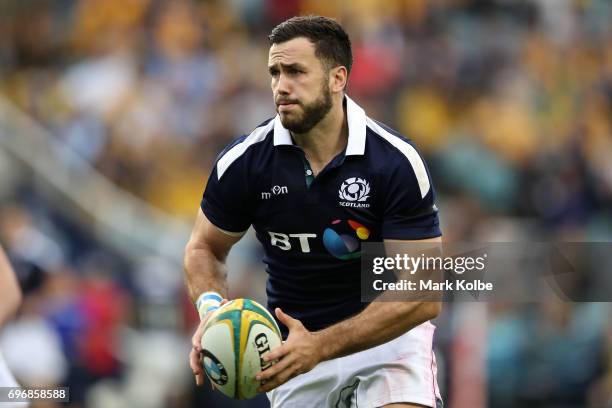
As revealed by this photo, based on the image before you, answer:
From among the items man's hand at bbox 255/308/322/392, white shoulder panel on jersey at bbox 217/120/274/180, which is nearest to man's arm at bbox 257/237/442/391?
man's hand at bbox 255/308/322/392

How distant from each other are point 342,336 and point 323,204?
0.74 meters

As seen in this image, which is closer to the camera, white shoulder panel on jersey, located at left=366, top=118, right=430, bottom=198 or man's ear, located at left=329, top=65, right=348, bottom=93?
white shoulder panel on jersey, located at left=366, top=118, right=430, bottom=198

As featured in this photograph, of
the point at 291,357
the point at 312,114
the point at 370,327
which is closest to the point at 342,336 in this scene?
the point at 370,327

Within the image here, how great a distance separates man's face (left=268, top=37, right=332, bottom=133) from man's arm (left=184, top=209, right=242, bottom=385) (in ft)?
2.41

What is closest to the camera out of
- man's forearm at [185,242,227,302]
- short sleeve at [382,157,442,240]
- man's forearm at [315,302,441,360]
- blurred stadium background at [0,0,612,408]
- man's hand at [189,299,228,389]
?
man's hand at [189,299,228,389]

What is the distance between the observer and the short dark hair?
629 cm

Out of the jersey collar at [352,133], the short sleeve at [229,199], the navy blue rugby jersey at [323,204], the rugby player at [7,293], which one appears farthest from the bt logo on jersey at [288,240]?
the rugby player at [7,293]

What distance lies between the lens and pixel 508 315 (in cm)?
1109

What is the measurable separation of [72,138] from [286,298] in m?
6.72

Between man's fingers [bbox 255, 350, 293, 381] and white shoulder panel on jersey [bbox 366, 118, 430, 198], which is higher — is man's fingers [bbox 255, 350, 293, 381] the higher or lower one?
the lower one

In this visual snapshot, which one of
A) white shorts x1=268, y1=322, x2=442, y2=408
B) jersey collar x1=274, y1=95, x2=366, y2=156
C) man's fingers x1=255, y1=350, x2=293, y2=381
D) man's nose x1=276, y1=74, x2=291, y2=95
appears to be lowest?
white shorts x1=268, y1=322, x2=442, y2=408

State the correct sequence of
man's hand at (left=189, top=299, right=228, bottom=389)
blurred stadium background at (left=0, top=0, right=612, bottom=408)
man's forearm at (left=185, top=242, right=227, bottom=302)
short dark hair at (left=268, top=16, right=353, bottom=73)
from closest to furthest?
man's hand at (left=189, top=299, right=228, bottom=389) → short dark hair at (left=268, top=16, right=353, bottom=73) → man's forearm at (left=185, top=242, right=227, bottom=302) → blurred stadium background at (left=0, top=0, right=612, bottom=408)

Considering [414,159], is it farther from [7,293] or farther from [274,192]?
[7,293]

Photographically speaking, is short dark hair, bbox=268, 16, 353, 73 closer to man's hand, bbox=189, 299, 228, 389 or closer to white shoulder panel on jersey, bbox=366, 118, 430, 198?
white shoulder panel on jersey, bbox=366, 118, 430, 198
